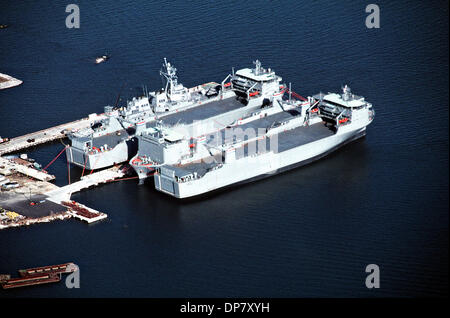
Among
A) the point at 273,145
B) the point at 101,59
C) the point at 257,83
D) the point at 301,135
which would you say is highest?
the point at 101,59

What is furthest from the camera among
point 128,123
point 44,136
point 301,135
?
point 44,136

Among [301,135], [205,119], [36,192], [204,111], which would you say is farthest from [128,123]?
[301,135]

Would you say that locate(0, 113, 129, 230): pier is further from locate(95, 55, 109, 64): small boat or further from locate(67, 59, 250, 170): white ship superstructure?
locate(95, 55, 109, 64): small boat

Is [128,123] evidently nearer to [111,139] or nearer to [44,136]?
[111,139]

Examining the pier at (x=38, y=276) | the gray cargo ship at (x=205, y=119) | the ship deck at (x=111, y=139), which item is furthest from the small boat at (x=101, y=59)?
the pier at (x=38, y=276)

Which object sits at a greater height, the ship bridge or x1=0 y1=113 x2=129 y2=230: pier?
the ship bridge

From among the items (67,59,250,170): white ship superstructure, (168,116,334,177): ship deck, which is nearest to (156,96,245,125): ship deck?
(67,59,250,170): white ship superstructure
